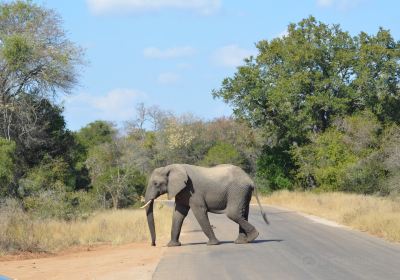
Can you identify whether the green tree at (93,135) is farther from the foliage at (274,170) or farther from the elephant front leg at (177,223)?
the elephant front leg at (177,223)

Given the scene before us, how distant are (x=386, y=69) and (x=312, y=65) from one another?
15.7ft

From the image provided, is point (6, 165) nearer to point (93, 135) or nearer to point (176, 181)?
point (176, 181)

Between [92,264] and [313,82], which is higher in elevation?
[313,82]

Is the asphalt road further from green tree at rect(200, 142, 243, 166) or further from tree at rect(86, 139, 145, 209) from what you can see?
green tree at rect(200, 142, 243, 166)

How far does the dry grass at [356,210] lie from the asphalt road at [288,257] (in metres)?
0.61

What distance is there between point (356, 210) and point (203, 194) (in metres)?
9.56

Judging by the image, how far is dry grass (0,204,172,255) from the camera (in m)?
20.8

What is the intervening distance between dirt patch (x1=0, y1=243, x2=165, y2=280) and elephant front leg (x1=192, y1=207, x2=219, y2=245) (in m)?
1.31

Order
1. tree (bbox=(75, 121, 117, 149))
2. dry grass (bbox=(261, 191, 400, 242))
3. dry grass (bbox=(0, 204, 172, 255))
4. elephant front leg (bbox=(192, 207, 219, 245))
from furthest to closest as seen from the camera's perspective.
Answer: tree (bbox=(75, 121, 117, 149)) < dry grass (bbox=(261, 191, 400, 242)) < dry grass (bbox=(0, 204, 172, 255)) < elephant front leg (bbox=(192, 207, 219, 245))

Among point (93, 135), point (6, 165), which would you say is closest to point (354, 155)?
point (6, 165)

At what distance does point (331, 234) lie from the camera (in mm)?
22078

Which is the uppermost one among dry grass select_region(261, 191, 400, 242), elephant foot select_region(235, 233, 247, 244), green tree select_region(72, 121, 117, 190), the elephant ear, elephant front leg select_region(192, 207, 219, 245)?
green tree select_region(72, 121, 117, 190)

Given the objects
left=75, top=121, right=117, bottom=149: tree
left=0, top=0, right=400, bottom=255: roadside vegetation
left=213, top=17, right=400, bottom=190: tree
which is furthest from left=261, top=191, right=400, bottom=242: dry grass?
left=75, top=121, right=117, bottom=149: tree

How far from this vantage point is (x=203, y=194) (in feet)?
66.4
